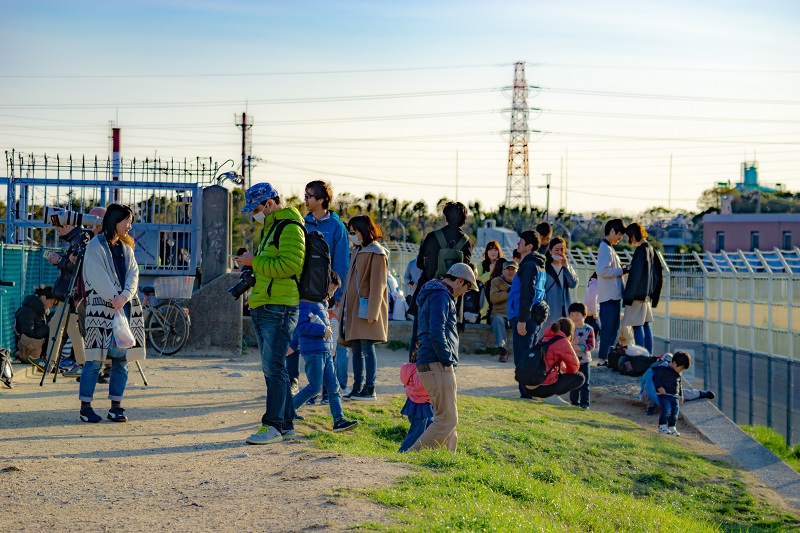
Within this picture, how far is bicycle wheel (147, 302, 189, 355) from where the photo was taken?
15062 mm

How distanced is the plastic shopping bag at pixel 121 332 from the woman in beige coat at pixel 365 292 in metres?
2.14

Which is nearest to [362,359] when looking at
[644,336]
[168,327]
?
[168,327]

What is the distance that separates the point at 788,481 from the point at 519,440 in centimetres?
299

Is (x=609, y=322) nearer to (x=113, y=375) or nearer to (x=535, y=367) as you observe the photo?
(x=535, y=367)

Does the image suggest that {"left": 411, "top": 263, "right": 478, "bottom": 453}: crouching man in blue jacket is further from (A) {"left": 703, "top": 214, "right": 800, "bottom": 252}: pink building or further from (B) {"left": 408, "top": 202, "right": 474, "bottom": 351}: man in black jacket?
(A) {"left": 703, "top": 214, "right": 800, "bottom": 252}: pink building

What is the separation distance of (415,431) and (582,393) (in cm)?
501

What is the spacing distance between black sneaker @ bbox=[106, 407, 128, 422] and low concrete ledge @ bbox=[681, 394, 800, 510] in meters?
6.21

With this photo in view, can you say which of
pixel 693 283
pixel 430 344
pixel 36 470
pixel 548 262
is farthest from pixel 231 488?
pixel 693 283

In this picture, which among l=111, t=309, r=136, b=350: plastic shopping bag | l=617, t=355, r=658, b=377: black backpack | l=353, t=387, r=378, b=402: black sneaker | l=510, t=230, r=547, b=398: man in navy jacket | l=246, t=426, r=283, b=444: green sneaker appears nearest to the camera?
l=246, t=426, r=283, b=444: green sneaker

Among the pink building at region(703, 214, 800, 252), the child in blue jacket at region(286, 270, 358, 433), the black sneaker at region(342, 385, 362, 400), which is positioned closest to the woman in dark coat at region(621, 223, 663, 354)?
the black sneaker at region(342, 385, 362, 400)

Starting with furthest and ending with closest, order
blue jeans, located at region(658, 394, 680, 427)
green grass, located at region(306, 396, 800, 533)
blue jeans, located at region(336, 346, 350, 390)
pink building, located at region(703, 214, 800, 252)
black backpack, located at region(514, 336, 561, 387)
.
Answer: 1. pink building, located at region(703, 214, 800, 252)
2. blue jeans, located at region(658, 394, 680, 427)
3. black backpack, located at region(514, 336, 561, 387)
4. blue jeans, located at region(336, 346, 350, 390)
5. green grass, located at region(306, 396, 800, 533)

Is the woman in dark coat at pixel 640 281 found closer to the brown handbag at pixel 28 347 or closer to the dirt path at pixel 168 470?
the dirt path at pixel 168 470

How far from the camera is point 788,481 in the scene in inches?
448

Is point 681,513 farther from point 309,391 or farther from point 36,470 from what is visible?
point 36,470
